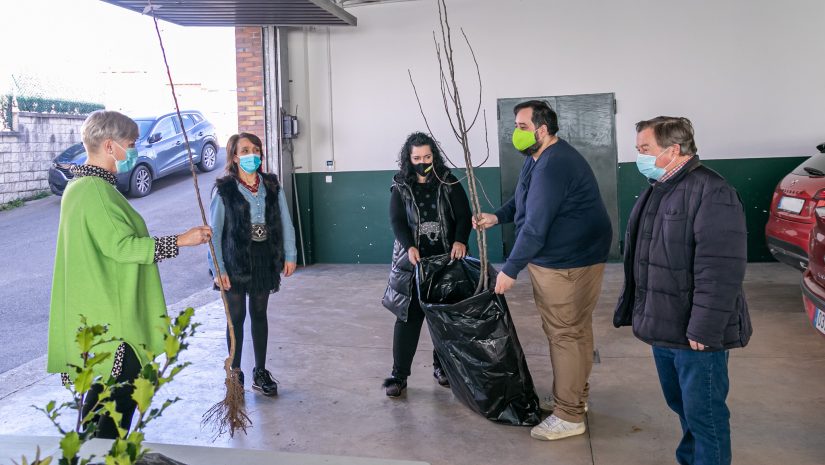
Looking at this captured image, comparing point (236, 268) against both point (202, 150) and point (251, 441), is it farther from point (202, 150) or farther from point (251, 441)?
point (202, 150)

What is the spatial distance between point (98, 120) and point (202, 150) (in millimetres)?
10170

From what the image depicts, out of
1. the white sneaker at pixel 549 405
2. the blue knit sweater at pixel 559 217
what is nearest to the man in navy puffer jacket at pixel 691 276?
the blue knit sweater at pixel 559 217

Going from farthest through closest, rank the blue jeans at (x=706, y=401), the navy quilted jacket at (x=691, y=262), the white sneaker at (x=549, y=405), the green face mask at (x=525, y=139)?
the white sneaker at (x=549, y=405)
the green face mask at (x=525, y=139)
the blue jeans at (x=706, y=401)
the navy quilted jacket at (x=691, y=262)

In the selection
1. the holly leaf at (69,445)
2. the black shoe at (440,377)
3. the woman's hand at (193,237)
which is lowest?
the black shoe at (440,377)

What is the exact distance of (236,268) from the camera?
3830 millimetres

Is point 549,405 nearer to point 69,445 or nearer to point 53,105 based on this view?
point 69,445

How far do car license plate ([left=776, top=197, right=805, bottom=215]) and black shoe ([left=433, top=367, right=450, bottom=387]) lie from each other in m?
3.29

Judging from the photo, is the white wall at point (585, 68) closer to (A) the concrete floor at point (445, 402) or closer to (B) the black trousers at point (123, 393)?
(A) the concrete floor at point (445, 402)

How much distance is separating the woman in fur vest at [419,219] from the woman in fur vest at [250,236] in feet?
2.27

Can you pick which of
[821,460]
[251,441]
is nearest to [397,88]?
[251,441]

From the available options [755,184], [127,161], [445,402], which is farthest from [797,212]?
[127,161]

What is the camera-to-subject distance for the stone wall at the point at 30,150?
8.88m

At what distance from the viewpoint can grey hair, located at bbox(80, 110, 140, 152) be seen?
2646 mm

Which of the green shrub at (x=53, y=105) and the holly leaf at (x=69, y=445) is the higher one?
the green shrub at (x=53, y=105)
